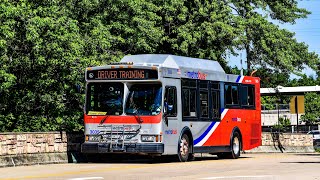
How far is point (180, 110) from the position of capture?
2539 centimetres

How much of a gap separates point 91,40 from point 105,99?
9.51m

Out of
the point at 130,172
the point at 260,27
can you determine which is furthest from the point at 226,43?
the point at 130,172

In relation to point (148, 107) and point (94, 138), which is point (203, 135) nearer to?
point (148, 107)

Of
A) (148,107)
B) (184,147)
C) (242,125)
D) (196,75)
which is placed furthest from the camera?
(242,125)

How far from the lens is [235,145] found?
97.7 feet

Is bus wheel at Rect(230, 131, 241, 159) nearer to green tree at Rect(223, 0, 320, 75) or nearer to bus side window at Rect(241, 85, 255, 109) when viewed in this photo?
bus side window at Rect(241, 85, 255, 109)

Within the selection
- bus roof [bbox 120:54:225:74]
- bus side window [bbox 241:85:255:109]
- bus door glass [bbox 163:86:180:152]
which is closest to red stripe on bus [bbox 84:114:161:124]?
bus door glass [bbox 163:86:180:152]

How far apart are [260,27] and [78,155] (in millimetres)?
26033

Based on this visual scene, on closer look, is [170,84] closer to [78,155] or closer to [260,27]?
[78,155]

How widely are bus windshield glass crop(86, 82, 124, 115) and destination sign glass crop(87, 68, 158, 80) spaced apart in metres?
0.22

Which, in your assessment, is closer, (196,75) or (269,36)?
(196,75)

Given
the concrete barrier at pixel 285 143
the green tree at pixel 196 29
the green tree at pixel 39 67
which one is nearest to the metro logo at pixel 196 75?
the green tree at pixel 39 67

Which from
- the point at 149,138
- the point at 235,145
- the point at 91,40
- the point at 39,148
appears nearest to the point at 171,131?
the point at 149,138

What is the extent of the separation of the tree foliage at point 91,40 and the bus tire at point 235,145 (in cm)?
615
